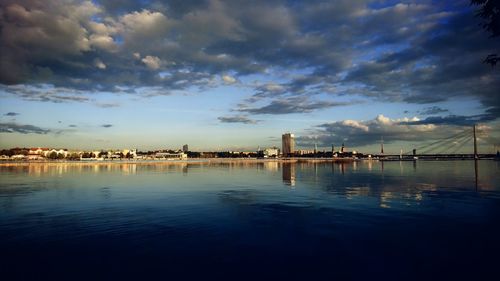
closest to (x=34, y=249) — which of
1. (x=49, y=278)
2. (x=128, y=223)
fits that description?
(x=49, y=278)

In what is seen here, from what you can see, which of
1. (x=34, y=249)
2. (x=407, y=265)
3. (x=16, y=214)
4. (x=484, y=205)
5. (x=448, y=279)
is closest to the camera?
(x=448, y=279)

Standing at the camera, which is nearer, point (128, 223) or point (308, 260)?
point (308, 260)

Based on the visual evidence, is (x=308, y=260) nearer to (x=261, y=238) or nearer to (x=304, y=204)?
(x=261, y=238)

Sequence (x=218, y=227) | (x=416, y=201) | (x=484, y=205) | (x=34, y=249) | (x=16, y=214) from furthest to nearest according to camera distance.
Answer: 1. (x=416, y=201)
2. (x=484, y=205)
3. (x=16, y=214)
4. (x=218, y=227)
5. (x=34, y=249)

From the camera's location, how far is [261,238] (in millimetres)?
19031

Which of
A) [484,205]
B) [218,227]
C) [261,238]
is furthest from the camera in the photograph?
[484,205]

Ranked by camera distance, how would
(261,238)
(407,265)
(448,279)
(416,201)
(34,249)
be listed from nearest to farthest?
1. (448,279)
2. (407,265)
3. (34,249)
4. (261,238)
5. (416,201)

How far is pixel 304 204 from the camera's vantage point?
31.0 meters

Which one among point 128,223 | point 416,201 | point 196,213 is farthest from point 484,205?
point 128,223

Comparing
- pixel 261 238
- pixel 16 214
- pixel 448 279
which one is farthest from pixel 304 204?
pixel 16 214

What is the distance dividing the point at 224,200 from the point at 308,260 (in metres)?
19.5

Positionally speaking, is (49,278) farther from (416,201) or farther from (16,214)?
(416,201)

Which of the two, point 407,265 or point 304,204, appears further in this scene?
point 304,204

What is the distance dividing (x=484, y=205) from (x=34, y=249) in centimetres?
3492
